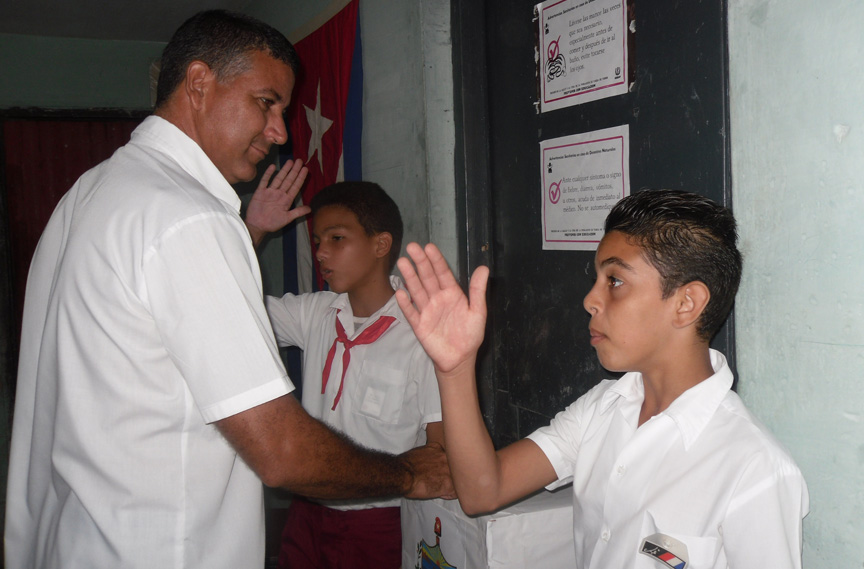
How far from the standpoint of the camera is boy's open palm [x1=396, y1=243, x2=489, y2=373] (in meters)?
1.31

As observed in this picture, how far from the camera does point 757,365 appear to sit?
133 centimetres

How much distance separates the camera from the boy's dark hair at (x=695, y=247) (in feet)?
4.17

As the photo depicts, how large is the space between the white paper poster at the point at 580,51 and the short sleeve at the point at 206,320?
1.12m

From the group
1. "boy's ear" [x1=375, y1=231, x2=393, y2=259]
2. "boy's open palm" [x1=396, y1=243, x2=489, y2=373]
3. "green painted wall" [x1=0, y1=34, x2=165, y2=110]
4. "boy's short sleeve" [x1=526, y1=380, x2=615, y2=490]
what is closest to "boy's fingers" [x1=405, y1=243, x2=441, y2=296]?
"boy's open palm" [x1=396, y1=243, x2=489, y2=373]

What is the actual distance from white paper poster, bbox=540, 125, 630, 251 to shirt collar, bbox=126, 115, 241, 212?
1.01 m

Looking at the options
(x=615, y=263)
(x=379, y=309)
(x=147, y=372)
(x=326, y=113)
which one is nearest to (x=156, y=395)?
(x=147, y=372)

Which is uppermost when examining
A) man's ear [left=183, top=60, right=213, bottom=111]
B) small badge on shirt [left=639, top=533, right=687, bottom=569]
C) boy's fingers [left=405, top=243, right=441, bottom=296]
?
man's ear [left=183, top=60, right=213, bottom=111]

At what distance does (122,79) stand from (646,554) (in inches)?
208

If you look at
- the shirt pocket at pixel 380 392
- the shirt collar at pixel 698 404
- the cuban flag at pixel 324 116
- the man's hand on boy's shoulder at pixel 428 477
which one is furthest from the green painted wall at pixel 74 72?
the shirt collar at pixel 698 404

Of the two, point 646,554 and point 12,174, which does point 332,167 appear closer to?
point 646,554

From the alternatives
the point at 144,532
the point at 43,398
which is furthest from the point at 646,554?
the point at 43,398

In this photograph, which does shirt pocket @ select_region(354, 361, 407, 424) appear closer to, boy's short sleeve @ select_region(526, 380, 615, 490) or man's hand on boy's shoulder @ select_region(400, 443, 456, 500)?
man's hand on boy's shoulder @ select_region(400, 443, 456, 500)

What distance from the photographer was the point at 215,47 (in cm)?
159

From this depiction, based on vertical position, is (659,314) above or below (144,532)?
above
